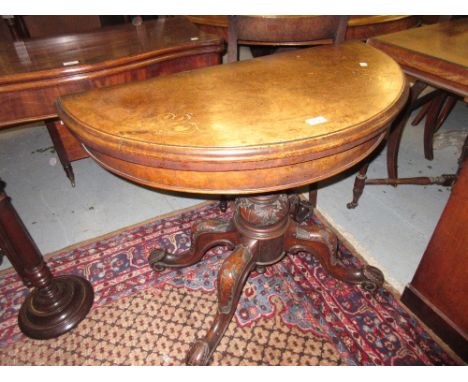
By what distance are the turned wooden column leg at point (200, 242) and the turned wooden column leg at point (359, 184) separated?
0.86m

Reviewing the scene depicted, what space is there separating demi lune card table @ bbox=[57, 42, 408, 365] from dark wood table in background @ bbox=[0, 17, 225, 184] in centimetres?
37

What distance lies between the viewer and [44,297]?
1365 millimetres

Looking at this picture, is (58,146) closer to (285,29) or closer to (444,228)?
(285,29)

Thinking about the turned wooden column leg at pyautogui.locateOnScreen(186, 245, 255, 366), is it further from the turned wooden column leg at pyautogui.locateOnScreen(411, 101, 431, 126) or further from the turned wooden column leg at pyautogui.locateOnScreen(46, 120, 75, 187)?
the turned wooden column leg at pyautogui.locateOnScreen(411, 101, 431, 126)

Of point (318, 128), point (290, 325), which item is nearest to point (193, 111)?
point (318, 128)

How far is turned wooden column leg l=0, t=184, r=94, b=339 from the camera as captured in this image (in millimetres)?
1221

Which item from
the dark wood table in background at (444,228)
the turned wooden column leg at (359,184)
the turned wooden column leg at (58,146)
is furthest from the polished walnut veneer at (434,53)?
the turned wooden column leg at (58,146)

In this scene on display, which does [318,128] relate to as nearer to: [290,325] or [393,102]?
[393,102]

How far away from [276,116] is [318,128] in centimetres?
11

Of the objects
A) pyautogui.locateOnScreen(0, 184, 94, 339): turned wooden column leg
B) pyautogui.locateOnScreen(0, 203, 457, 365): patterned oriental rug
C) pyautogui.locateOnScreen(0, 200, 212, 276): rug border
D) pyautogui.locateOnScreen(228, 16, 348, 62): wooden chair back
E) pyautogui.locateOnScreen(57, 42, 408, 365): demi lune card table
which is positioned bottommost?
pyautogui.locateOnScreen(0, 203, 457, 365): patterned oriental rug

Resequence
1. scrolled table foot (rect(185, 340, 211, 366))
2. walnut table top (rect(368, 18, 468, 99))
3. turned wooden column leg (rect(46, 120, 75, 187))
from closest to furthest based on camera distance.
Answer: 1. walnut table top (rect(368, 18, 468, 99))
2. scrolled table foot (rect(185, 340, 211, 366))
3. turned wooden column leg (rect(46, 120, 75, 187))

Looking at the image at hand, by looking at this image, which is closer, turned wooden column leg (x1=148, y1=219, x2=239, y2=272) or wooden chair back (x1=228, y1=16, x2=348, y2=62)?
wooden chair back (x1=228, y1=16, x2=348, y2=62)

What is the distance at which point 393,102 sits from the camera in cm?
79

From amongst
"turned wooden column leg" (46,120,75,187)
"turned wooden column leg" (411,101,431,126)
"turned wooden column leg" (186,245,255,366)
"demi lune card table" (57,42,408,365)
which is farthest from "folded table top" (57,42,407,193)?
"turned wooden column leg" (411,101,431,126)
